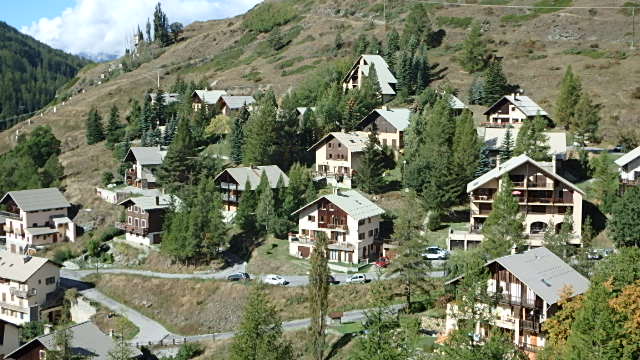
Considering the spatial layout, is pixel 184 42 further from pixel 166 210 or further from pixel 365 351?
pixel 365 351

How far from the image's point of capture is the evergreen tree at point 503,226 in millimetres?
53312

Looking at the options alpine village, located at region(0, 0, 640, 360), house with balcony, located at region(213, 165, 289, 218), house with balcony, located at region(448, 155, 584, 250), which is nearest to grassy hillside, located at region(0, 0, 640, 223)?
alpine village, located at region(0, 0, 640, 360)

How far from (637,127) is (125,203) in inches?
2377

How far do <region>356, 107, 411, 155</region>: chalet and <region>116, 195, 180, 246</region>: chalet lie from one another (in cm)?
2479

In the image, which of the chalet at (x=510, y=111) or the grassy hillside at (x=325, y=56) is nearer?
the chalet at (x=510, y=111)

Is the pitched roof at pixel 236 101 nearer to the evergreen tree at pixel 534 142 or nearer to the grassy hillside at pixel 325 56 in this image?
the grassy hillside at pixel 325 56

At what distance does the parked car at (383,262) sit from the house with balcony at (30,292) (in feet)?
102

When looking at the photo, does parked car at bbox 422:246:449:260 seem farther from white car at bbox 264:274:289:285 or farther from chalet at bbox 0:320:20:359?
chalet at bbox 0:320:20:359

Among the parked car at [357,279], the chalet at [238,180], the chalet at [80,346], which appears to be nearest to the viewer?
the chalet at [80,346]

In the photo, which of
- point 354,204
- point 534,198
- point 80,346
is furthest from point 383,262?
point 80,346

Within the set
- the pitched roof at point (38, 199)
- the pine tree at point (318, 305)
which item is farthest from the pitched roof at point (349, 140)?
the pitched roof at point (38, 199)

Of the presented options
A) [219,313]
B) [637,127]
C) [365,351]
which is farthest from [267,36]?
[365,351]

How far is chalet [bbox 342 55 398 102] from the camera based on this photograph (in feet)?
350

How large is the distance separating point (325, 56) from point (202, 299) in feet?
274
